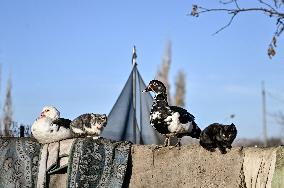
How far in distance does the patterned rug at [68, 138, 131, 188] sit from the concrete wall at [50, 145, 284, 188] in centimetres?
13

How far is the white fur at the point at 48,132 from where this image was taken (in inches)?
239

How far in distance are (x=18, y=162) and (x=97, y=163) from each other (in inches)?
34.8

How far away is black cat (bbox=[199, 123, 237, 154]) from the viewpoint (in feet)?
17.3

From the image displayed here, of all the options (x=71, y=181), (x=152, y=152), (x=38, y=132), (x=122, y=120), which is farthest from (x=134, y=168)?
(x=122, y=120)

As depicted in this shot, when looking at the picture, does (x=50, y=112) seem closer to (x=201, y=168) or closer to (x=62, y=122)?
(x=62, y=122)

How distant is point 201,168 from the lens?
17.8 ft

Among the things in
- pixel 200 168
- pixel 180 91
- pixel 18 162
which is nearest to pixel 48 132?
pixel 18 162

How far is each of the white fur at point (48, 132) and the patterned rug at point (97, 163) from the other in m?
0.34

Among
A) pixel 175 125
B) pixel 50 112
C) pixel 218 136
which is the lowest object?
pixel 218 136

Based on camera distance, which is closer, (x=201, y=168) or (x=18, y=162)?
(x=201, y=168)

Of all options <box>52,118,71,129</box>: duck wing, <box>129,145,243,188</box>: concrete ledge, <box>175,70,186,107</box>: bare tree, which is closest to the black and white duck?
<box>129,145,243,188</box>: concrete ledge

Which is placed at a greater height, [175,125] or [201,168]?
[175,125]

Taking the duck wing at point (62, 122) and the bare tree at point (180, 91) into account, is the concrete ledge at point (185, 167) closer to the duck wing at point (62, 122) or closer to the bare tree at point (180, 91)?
the duck wing at point (62, 122)

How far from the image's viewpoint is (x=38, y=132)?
608cm
